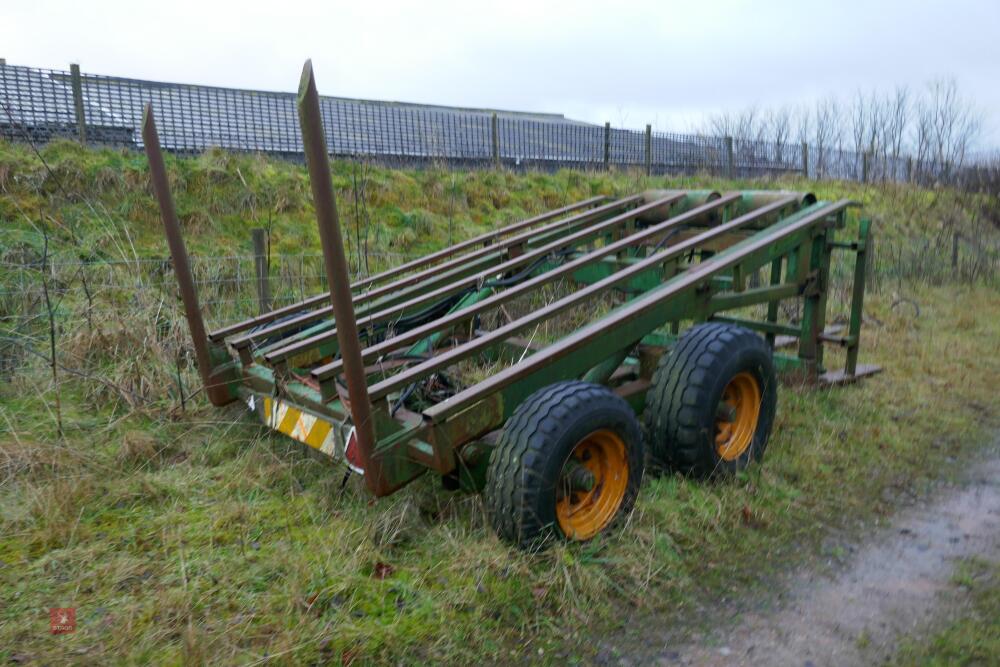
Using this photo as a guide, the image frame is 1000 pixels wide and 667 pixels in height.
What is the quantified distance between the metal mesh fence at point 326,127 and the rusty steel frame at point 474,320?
412 centimetres

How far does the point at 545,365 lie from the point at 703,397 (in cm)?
84

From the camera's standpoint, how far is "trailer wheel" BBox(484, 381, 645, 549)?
2.75m

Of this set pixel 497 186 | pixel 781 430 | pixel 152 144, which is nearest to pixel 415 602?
pixel 152 144

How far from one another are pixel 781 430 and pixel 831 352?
2.42 meters

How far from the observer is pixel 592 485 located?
299cm

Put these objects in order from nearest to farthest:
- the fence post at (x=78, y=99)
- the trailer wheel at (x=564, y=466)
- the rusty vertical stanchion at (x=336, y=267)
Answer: the rusty vertical stanchion at (x=336, y=267) < the trailer wheel at (x=564, y=466) < the fence post at (x=78, y=99)

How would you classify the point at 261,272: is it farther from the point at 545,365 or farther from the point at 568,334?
the point at 545,365

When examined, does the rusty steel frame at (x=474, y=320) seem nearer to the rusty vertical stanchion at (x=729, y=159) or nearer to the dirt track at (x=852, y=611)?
the dirt track at (x=852, y=611)

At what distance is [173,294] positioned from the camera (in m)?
5.79

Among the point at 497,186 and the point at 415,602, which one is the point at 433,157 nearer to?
the point at 497,186

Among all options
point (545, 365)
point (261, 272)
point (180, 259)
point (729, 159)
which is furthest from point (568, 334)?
point (729, 159)

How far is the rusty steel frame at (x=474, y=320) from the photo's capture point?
2783 mm

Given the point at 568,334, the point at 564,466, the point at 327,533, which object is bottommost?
the point at 327,533

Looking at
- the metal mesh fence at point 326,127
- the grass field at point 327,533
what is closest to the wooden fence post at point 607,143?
the metal mesh fence at point 326,127
